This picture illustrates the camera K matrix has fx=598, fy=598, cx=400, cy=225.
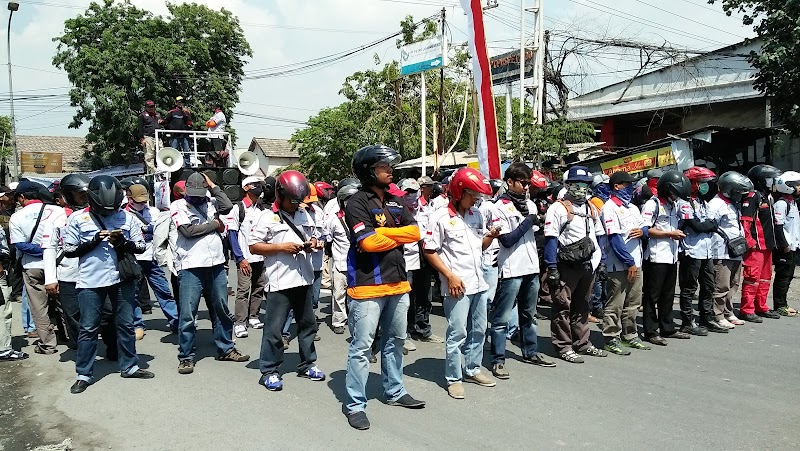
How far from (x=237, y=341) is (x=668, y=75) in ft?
61.5

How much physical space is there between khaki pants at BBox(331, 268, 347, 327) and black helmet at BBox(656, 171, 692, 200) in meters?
3.90

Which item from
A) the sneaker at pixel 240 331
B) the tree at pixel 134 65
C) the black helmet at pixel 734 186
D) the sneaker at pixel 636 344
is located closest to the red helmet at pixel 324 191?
the sneaker at pixel 240 331

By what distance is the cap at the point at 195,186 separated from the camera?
594cm

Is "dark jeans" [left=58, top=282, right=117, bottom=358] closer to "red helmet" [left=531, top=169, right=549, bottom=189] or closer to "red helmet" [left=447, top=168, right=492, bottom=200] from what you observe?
"red helmet" [left=447, top=168, right=492, bottom=200]

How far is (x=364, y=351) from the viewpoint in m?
4.57

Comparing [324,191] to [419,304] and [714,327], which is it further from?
[714,327]

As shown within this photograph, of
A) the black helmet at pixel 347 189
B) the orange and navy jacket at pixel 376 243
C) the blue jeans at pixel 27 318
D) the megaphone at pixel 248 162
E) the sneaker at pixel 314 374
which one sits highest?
the megaphone at pixel 248 162

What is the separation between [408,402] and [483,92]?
361 cm

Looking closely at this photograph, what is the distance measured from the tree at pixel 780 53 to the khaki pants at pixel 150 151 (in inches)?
549

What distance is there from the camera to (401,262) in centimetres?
461

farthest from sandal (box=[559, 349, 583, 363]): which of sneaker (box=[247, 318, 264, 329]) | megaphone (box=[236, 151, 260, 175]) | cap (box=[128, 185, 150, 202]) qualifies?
megaphone (box=[236, 151, 260, 175])

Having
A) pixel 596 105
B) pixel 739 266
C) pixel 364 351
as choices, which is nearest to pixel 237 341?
pixel 364 351

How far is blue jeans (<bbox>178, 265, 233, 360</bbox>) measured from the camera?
5.90 metres

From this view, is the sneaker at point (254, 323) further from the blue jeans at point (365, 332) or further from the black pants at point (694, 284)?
the black pants at point (694, 284)
